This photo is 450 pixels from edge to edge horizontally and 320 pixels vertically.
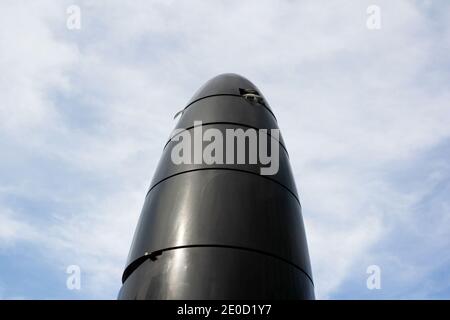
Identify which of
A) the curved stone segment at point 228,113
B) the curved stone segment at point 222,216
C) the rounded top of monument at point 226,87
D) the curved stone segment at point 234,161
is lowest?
the curved stone segment at point 222,216

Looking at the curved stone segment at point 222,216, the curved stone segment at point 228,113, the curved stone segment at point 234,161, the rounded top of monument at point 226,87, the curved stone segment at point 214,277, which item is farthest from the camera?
the rounded top of monument at point 226,87

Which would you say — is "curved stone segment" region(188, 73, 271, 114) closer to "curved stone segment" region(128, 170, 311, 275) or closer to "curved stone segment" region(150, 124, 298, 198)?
"curved stone segment" region(150, 124, 298, 198)

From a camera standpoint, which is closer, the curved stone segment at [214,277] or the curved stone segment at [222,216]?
the curved stone segment at [214,277]

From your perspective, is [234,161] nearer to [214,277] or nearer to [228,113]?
[228,113]

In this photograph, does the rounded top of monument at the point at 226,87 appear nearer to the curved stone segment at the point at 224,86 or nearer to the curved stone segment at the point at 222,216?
the curved stone segment at the point at 224,86

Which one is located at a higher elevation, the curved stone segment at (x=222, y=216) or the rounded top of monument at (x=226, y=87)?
the rounded top of monument at (x=226, y=87)

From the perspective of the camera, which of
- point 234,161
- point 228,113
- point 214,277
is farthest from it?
point 228,113

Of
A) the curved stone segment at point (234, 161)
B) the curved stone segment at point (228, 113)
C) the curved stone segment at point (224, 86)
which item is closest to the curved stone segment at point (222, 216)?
the curved stone segment at point (234, 161)

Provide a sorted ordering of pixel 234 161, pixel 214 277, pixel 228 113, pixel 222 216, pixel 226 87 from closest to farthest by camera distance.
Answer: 1. pixel 214 277
2. pixel 222 216
3. pixel 234 161
4. pixel 228 113
5. pixel 226 87

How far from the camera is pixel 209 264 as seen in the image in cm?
530

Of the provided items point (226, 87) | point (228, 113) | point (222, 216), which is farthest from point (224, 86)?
point (222, 216)
